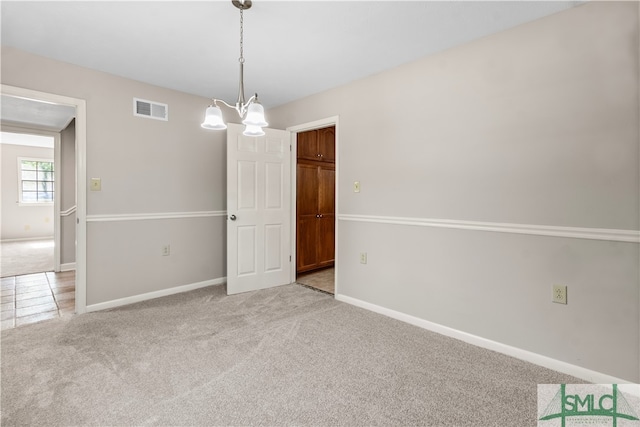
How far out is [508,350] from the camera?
7.35 ft

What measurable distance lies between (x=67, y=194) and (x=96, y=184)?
8.70 feet

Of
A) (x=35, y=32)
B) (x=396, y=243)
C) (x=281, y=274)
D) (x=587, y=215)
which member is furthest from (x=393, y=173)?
(x=35, y=32)

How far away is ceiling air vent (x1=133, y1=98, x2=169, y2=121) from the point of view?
10.7 feet

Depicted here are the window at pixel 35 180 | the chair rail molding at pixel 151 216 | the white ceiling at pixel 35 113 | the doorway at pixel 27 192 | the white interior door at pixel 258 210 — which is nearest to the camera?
the chair rail molding at pixel 151 216

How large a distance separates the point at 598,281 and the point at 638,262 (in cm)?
22

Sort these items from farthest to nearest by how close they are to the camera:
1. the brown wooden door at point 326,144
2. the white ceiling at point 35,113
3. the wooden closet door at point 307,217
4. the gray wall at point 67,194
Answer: the gray wall at point 67,194 < the brown wooden door at point 326,144 < the wooden closet door at point 307,217 < the white ceiling at point 35,113

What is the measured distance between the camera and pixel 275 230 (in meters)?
3.91

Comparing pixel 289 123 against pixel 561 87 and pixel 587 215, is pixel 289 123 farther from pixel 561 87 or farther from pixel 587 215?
pixel 587 215

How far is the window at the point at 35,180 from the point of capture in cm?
756

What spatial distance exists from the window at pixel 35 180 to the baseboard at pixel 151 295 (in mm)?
6851

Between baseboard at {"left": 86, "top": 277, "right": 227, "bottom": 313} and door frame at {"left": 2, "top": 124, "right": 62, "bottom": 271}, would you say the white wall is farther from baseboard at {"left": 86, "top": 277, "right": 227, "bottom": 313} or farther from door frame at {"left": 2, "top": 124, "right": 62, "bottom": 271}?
baseboard at {"left": 86, "top": 277, "right": 227, "bottom": 313}

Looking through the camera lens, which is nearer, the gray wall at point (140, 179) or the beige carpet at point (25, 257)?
the gray wall at point (140, 179)
